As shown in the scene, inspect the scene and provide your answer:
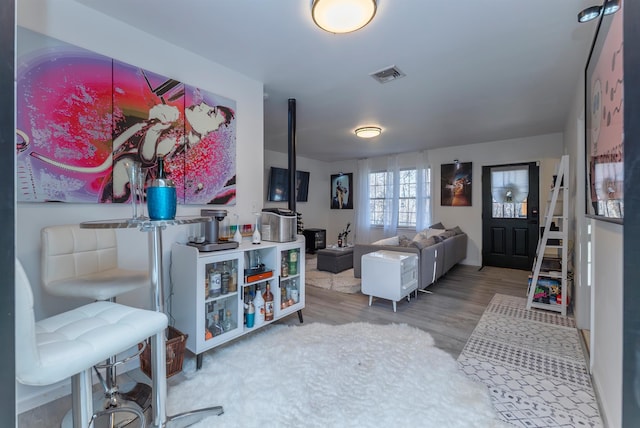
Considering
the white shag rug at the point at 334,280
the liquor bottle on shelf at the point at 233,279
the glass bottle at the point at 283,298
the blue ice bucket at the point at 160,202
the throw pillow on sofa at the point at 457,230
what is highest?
the blue ice bucket at the point at 160,202

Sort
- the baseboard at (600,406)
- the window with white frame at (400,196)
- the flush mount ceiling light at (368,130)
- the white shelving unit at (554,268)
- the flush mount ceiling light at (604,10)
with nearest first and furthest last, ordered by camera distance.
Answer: the flush mount ceiling light at (604,10)
the baseboard at (600,406)
the white shelving unit at (554,268)
the flush mount ceiling light at (368,130)
the window with white frame at (400,196)

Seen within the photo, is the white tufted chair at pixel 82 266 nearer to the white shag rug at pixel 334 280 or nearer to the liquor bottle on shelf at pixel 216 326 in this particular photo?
the liquor bottle on shelf at pixel 216 326

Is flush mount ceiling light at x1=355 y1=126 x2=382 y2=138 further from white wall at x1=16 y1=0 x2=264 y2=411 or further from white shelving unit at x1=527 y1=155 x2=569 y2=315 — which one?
white shelving unit at x1=527 y1=155 x2=569 y2=315

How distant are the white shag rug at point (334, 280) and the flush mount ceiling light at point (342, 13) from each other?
300cm

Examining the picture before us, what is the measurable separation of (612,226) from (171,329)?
270cm

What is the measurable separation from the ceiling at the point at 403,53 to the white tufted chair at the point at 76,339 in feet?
6.04

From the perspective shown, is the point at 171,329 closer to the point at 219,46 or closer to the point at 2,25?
the point at 2,25

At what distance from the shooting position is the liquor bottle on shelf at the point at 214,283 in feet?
6.68

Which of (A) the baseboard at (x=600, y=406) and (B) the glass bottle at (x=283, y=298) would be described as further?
(B) the glass bottle at (x=283, y=298)

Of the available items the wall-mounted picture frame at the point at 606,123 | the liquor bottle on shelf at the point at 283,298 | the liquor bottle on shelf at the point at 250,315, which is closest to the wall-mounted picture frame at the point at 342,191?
the liquor bottle on shelf at the point at 283,298

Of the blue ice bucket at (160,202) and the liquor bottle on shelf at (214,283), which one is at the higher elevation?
the blue ice bucket at (160,202)

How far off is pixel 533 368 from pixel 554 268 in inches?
64.0

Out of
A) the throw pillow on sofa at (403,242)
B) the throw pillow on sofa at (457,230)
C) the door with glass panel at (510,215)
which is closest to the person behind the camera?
the throw pillow on sofa at (403,242)

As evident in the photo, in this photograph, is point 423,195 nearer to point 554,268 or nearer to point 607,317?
point 554,268
